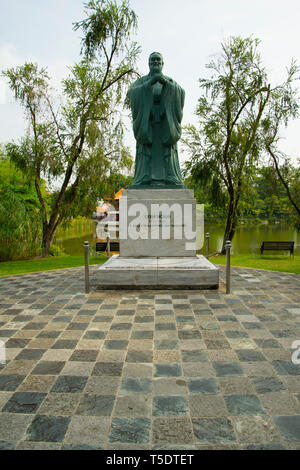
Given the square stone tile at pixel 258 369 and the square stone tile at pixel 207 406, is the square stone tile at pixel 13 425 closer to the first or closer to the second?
the square stone tile at pixel 207 406

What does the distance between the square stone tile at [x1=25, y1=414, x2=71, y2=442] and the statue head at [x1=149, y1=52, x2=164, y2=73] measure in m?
6.97

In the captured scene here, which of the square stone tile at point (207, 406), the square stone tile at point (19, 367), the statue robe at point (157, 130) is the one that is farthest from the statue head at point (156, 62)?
the square stone tile at point (207, 406)

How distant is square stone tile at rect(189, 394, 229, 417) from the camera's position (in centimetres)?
228

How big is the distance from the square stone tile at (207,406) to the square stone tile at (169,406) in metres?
0.06

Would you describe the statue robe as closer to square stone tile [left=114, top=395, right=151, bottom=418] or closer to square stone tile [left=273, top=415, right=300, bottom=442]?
square stone tile [left=114, top=395, right=151, bottom=418]

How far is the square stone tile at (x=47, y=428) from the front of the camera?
2.06 metres

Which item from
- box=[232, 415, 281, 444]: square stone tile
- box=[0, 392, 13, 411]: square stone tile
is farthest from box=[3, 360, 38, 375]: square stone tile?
box=[232, 415, 281, 444]: square stone tile

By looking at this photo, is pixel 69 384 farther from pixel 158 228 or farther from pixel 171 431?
pixel 158 228

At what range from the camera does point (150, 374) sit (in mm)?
2840

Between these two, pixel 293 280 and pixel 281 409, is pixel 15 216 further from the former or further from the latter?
pixel 281 409

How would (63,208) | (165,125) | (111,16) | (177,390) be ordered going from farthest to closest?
(63,208), (111,16), (165,125), (177,390)

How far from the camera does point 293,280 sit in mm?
6754
